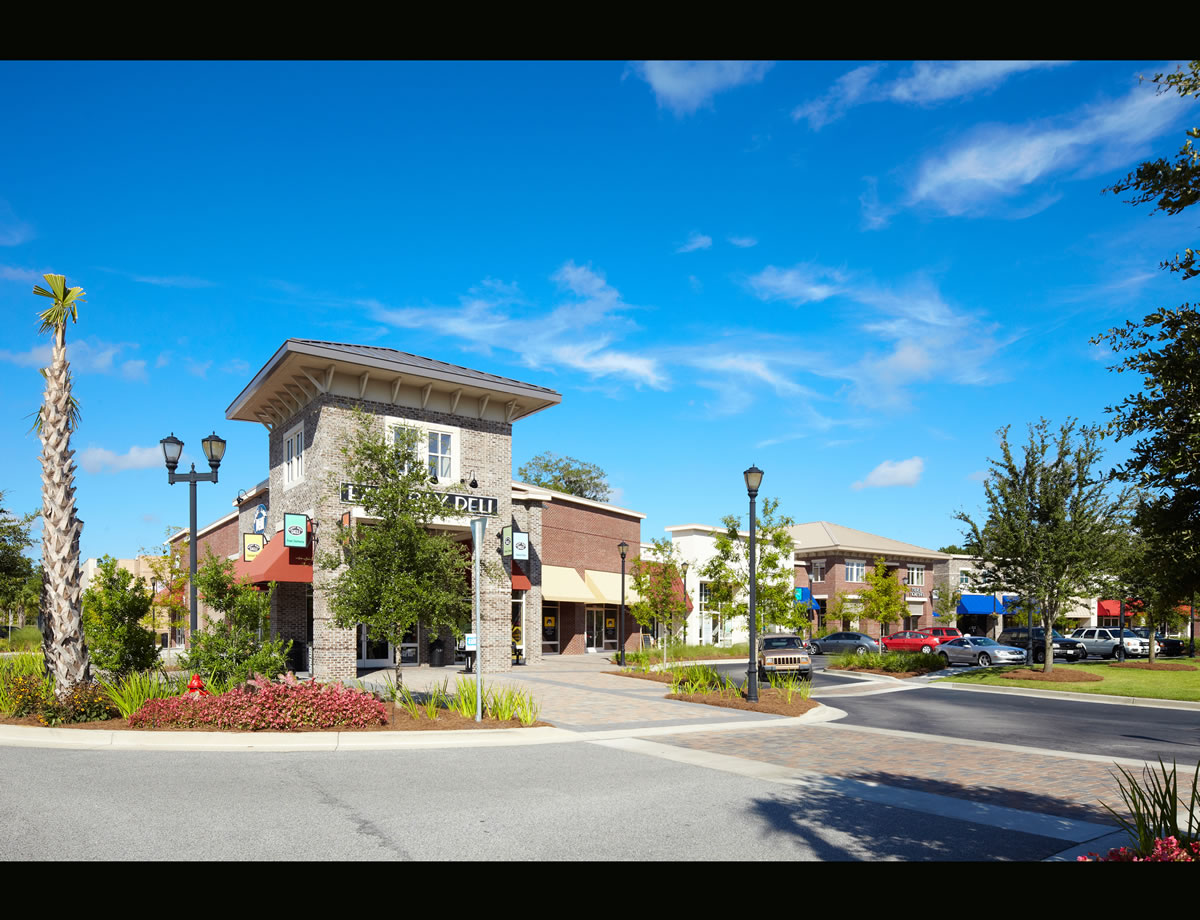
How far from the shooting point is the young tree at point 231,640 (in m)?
15.9

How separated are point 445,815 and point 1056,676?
26425mm

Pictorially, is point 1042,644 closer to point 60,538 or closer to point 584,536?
point 584,536

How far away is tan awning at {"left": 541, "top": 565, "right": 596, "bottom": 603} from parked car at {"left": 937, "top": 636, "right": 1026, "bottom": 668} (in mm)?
16519

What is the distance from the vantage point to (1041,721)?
1850 cm


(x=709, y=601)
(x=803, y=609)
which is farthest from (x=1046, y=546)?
(x=709, y=601)

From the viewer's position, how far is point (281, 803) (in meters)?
9.09

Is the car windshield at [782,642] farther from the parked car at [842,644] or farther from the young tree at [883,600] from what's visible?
the young tree at [883,600]

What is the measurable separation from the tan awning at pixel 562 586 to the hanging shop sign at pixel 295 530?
48.2 ft

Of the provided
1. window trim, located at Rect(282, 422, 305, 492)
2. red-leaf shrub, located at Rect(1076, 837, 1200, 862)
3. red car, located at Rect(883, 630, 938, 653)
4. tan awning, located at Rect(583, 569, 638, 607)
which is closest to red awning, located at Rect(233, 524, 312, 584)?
window trim, located at Rect(282, 422, 305, 492)

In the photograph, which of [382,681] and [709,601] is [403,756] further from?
[709,601]

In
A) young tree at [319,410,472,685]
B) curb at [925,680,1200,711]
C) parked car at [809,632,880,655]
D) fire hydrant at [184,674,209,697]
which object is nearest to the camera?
fire hydrant at [184,674,209,697]

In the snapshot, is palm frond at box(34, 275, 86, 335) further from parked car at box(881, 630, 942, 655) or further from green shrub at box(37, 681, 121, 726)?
parked car at box(881, 630, 942, 655)

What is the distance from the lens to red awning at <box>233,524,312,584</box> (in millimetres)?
26202
